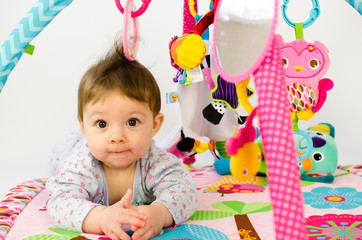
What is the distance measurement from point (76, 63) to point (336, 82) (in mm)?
920

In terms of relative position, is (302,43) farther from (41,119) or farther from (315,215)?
(41,119)

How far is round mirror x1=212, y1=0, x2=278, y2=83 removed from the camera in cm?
50

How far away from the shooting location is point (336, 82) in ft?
5.42

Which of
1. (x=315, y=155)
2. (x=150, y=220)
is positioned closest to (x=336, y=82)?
(x=315, y=155)

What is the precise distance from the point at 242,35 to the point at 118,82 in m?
0.37

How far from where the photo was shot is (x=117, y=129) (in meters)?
0.85

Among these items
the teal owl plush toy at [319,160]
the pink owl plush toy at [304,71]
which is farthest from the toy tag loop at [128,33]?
the teal owl plush toy at [319,160]

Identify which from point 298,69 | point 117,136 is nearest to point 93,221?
point 117,136

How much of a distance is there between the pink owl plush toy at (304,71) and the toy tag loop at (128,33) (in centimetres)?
36

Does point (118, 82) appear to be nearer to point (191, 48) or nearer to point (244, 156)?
point (191, 48)

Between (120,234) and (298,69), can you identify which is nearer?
(120,234)

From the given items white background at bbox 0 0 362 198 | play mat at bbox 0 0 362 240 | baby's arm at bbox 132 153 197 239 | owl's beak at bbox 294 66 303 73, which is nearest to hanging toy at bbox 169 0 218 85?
play mat at bbox 0 0 362 240

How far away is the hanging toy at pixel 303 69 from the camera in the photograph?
41.5 inches

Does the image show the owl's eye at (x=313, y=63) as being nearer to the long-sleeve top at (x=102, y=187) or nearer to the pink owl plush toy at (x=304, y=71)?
the pink owl plush toy at (x=304, y=71)
